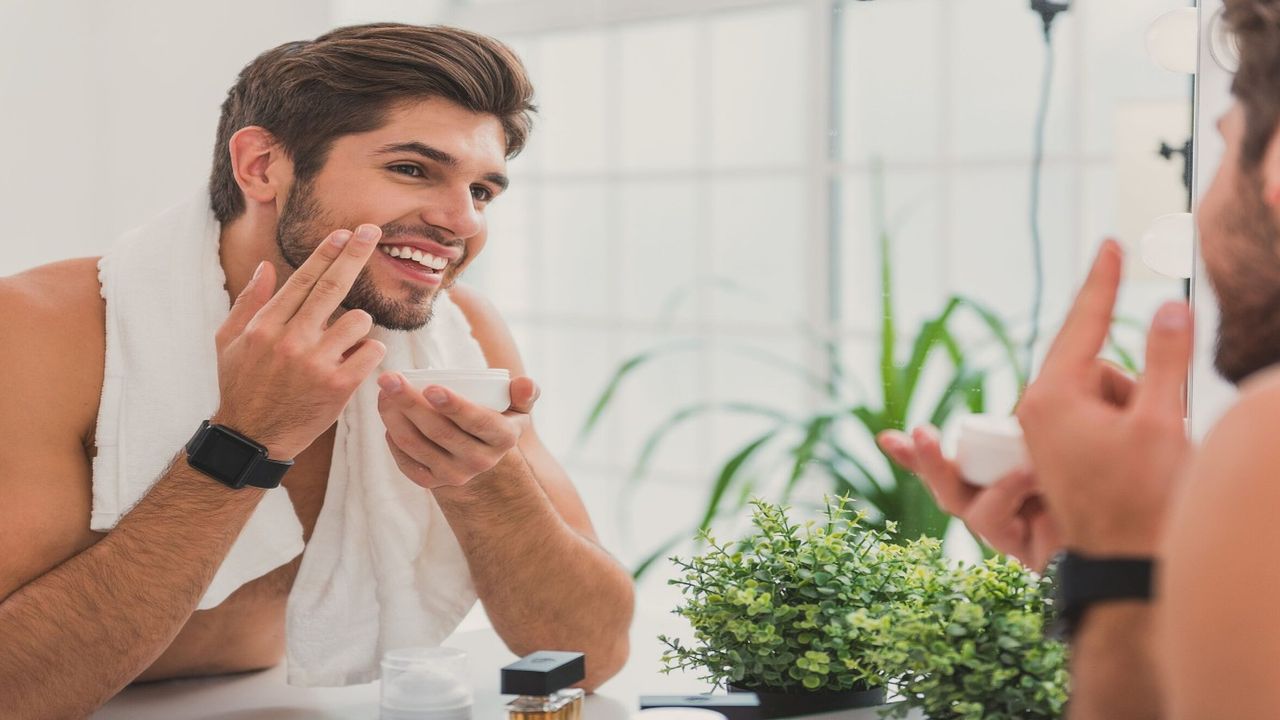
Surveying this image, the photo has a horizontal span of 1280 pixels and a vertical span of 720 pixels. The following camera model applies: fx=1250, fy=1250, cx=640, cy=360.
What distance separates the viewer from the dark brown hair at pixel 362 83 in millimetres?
1549

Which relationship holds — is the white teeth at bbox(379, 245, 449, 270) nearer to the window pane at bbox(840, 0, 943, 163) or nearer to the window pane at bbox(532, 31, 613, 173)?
the window pane at bbox(840, 0, 943, 163)

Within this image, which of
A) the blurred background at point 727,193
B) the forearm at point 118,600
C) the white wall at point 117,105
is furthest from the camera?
the white wall at point 117,105

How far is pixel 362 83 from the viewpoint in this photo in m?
1.55

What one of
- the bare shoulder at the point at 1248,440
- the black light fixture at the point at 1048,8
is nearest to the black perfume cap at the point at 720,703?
the bare shoulder at the point at 1248,440

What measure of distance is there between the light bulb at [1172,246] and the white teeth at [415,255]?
836mm

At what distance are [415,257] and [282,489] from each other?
1.08 feet

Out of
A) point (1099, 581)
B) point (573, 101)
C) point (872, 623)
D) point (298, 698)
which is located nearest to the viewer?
point (1099, 581)

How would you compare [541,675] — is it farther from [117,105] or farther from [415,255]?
[117,105]

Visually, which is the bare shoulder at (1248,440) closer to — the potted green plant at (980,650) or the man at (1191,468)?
the man at (1191,468)

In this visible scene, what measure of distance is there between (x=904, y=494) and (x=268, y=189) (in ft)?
4.07

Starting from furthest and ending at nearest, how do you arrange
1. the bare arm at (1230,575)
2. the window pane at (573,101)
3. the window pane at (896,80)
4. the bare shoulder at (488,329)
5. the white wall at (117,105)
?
the window pane at (573,101) < the white wall at (117,105) < the window pane at (896,80) < the bare shoulder at (488,329) < the bare arm at (1230,575)

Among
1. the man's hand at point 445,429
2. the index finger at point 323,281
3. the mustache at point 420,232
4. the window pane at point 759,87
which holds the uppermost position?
the window pane at point 759,87

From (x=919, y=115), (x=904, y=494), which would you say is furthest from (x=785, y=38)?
(x=904, y=494)

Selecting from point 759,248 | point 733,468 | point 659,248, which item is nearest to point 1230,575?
point 733,468
